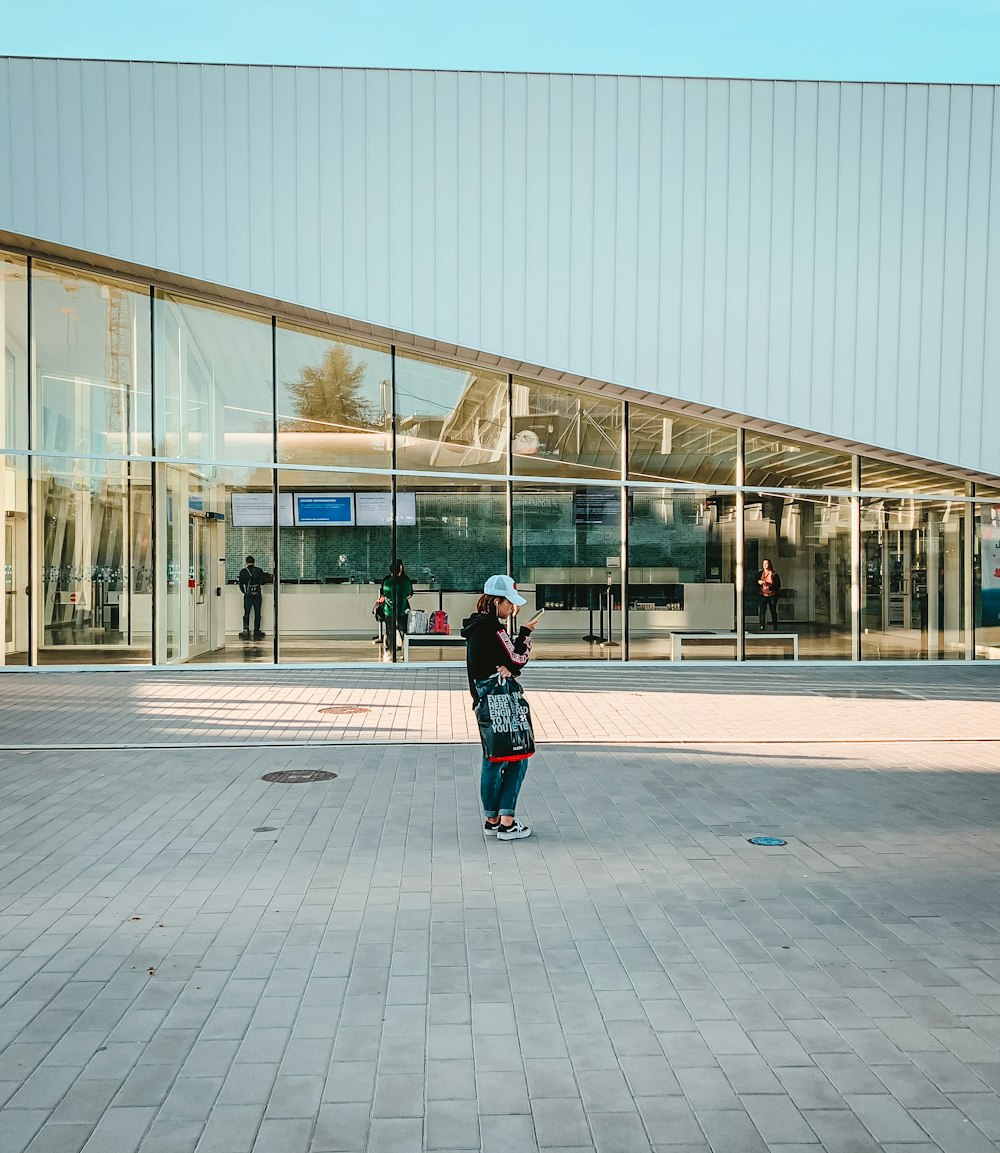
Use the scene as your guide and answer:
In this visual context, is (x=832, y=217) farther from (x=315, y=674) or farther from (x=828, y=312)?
(x=315, y=674)

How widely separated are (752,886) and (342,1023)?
2.90 m

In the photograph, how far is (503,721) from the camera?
782 centimetres

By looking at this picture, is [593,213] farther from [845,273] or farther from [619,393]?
[845,273]

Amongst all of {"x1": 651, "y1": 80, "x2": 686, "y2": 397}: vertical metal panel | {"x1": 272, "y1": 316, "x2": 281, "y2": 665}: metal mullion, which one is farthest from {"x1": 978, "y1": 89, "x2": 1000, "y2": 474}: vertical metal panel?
{"x1": 272, "y1": 316, "x2": 281, "y2": 665}: metal mullion

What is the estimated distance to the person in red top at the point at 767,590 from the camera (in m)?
21.1

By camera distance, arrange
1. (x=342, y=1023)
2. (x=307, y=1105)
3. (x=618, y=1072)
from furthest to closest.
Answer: (x=342, y=1023) < (x=618, y=1072) < (x=307, y=1105)

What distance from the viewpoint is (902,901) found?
6.51 m

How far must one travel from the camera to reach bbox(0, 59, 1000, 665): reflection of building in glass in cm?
1945

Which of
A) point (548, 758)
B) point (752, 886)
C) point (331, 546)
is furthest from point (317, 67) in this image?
point (752, 886)

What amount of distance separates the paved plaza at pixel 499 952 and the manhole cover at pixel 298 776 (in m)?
0.13

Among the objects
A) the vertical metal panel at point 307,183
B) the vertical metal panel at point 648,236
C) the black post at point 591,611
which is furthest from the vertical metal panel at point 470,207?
the black post at point 591,611

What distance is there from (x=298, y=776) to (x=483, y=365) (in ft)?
38.9

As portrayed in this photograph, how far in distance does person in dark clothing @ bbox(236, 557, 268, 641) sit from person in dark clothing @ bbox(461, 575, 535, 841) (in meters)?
12.8

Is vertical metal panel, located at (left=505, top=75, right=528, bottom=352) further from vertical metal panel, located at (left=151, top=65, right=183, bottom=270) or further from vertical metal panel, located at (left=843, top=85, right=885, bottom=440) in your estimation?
vertical metal panel, located at (left=843, top=85, right=885, bottom=440)
